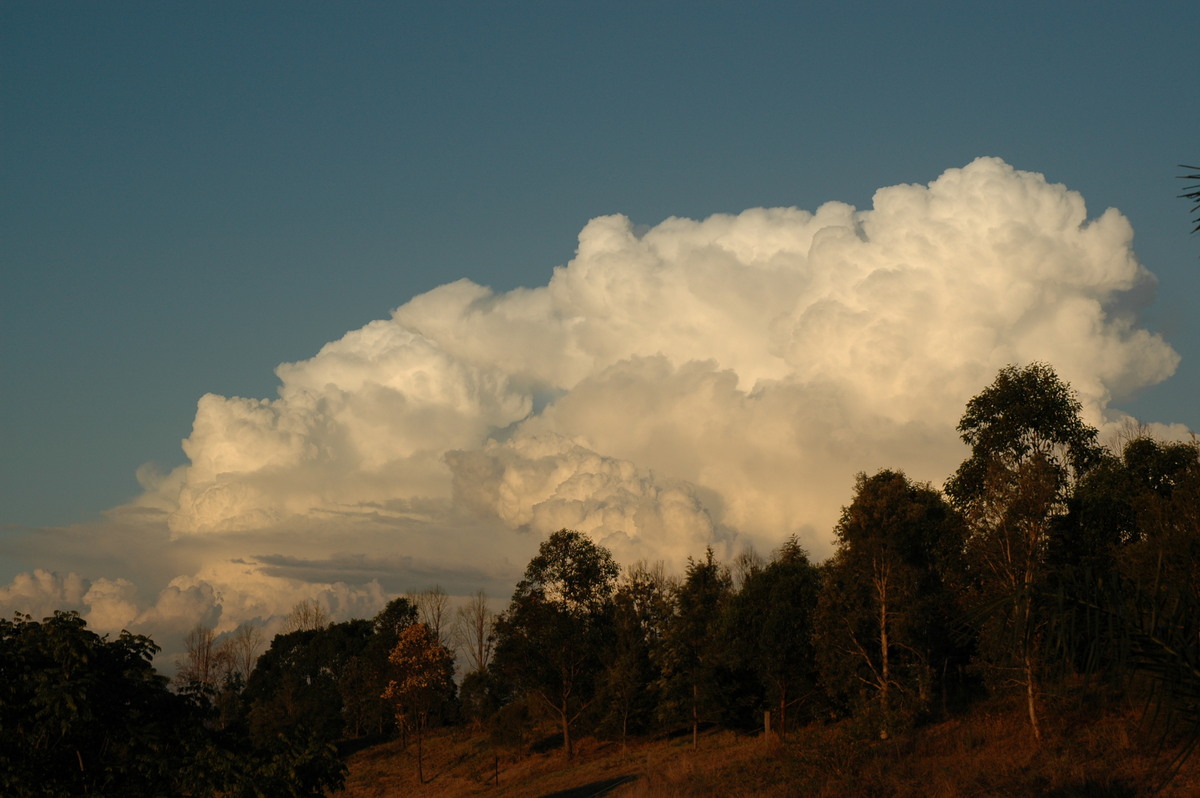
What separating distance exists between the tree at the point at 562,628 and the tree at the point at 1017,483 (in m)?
31.0

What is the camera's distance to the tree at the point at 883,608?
4969 cm

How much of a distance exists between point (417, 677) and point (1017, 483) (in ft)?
177

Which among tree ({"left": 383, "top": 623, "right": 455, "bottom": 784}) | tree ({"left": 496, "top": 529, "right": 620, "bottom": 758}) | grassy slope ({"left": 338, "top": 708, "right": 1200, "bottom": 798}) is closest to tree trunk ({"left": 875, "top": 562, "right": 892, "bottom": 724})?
grassy slope ({"left": 338, "top": 708, "right": 1200, "bottom": 798})

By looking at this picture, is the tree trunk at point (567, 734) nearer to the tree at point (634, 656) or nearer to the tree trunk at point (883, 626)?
the tree at point (634, 656)

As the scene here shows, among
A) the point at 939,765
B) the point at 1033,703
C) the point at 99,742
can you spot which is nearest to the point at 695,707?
the point at 939,765

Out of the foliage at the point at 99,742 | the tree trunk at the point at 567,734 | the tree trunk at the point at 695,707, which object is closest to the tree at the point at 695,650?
the tree trunk at the point at 695,707

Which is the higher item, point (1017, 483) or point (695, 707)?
point (1017, 483)

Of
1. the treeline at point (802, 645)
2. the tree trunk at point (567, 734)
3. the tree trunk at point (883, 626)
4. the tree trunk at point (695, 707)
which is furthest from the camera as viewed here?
the tree trunk at point (567, 734)

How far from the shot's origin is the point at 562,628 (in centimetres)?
7512

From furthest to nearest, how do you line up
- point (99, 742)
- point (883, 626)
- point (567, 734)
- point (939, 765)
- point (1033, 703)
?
1. point (567, 734)
2. point (883, 626)
3. point (1033, 703)
4. point (939, 765)
5. point (99, 742)

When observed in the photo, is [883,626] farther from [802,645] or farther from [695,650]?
[695,650]

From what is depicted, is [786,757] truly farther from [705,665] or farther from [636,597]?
[636,597]

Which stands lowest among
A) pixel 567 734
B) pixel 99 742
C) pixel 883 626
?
pixel 567 734

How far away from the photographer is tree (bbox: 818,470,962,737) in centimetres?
4969
